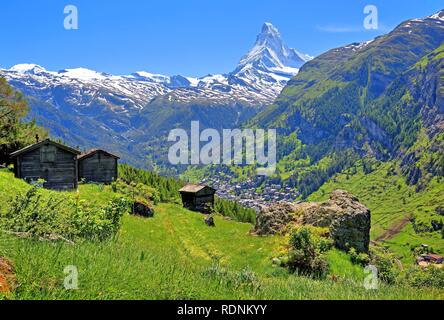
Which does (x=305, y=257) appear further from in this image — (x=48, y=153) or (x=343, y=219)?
(x=48, y=153)

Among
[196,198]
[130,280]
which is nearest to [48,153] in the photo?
[196,198]

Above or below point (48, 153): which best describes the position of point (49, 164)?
below

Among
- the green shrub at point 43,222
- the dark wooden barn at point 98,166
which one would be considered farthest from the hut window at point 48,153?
the green shrub at point 43,222

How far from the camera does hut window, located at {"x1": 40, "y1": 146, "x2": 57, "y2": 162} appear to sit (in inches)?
2146

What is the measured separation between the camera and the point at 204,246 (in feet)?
129

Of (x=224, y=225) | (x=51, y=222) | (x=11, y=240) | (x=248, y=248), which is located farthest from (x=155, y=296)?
(x=224, y=225)

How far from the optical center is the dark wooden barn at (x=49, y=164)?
176 feet

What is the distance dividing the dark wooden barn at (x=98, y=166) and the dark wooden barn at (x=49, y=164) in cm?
1319

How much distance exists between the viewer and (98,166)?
7038cm

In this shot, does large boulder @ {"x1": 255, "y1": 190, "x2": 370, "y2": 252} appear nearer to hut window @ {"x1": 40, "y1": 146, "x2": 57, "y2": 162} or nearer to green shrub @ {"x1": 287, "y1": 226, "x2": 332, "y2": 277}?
green shrub @ {"x1": 287, "y1": 226, "x2": 332, "y2": 277}

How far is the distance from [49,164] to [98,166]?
15.6 meters

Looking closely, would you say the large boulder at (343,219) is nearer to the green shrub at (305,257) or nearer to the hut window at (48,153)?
the green shrub at (305,257)

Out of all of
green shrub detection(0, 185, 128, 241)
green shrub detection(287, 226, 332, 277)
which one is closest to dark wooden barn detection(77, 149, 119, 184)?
green shrub detection(0, 185, 128, 241)
